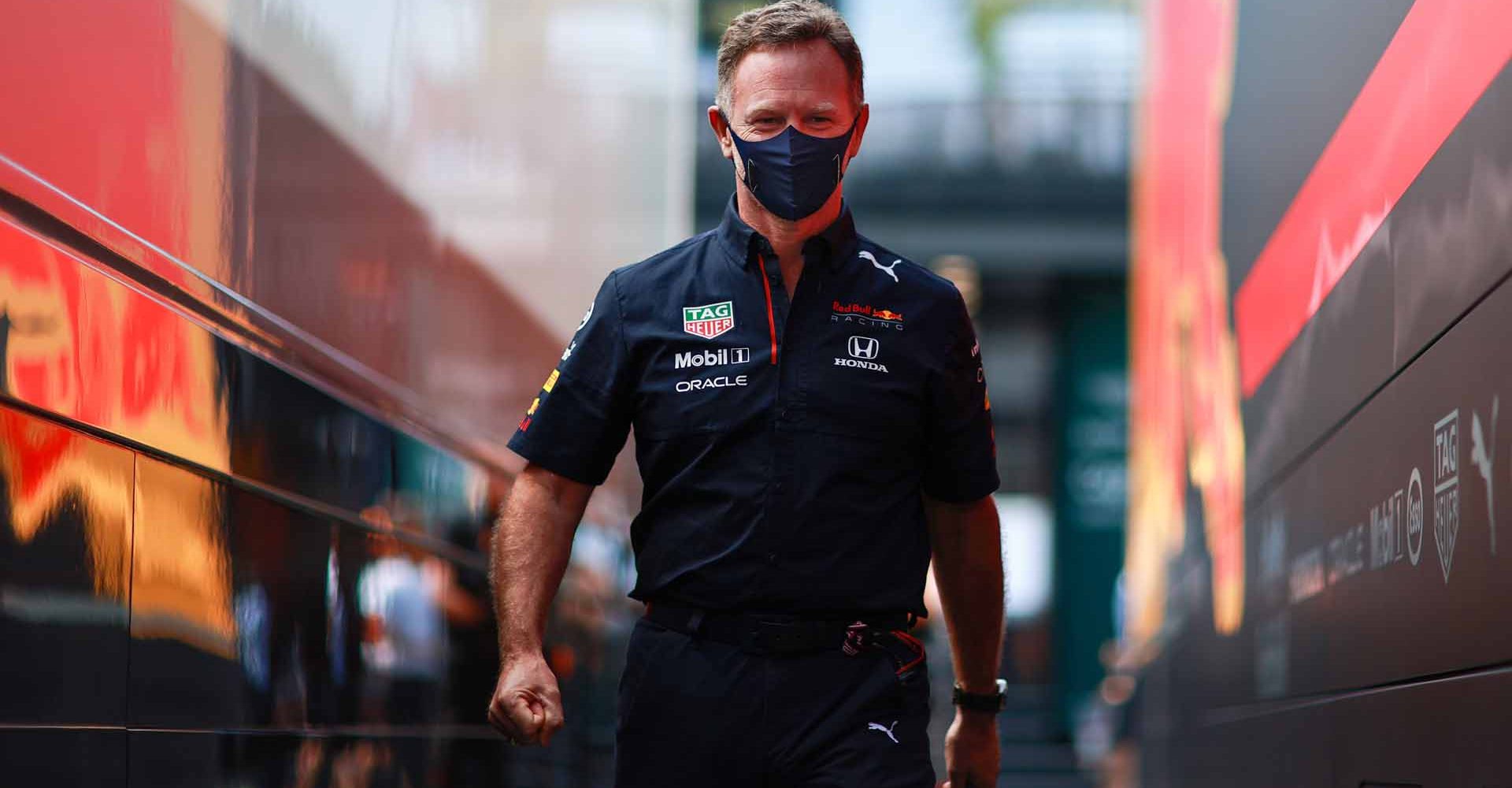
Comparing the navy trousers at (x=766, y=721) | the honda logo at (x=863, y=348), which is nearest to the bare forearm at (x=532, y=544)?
the navy trousers at (x=766, y=721)

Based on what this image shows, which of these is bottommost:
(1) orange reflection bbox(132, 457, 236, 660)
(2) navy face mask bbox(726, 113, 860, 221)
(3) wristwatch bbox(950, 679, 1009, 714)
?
(3) wristwatch bbox(950, 679, 1009, 714)

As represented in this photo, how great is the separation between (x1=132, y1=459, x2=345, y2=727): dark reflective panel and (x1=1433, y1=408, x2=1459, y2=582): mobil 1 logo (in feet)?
4.73

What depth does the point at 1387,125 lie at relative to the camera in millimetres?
2467

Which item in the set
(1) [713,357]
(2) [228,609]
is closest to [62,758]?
(2) [228,609]

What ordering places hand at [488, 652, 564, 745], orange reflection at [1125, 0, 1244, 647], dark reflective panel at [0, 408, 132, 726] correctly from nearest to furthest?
1. dark reflective panel at [0, 408, 132, 726]
2. hand at [488, 652, 564, 745]
3. orange reflection at [1125, 0, 1244, 647]

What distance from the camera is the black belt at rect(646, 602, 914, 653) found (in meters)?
2.20

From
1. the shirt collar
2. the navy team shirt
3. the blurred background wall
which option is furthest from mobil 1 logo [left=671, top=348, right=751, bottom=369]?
the blurred background wall

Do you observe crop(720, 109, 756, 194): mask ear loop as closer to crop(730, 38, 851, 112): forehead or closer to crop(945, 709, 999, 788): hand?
crop(730, 38, 851, 112): forehead

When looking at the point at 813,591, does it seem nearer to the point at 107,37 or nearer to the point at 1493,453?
the point at 1493,453

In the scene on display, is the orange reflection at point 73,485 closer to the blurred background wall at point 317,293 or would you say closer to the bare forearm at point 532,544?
the blurred background wall at point 317,293

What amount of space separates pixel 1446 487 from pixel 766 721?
2.73ft

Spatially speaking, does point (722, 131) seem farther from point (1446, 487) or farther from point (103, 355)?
point (1446, 487)

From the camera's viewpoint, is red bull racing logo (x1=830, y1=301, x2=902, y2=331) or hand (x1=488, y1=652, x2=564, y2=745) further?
red bull racing logo (x1=830, y1=301, x2=902, y2=331)

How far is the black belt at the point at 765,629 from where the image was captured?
220cm
